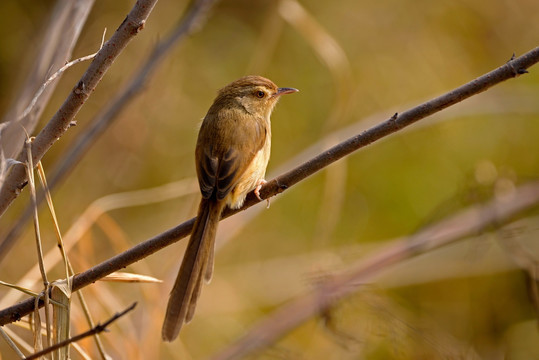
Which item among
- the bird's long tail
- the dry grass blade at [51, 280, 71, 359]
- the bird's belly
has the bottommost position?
the dry grass blade at [51, 280, 71, 359]

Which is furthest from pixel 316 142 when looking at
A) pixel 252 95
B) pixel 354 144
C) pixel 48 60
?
pixel 354 144

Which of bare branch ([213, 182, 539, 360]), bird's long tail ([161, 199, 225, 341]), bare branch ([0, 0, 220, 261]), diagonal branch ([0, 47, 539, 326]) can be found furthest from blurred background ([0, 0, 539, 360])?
diagonal branch ([0, 47, 539, 326])

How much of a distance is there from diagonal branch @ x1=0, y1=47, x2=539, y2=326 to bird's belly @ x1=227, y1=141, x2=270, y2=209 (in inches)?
37.4

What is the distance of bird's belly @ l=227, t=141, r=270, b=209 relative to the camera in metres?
3.44

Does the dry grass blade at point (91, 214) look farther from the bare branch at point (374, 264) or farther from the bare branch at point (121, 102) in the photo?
the bare branch at point (374, 264)

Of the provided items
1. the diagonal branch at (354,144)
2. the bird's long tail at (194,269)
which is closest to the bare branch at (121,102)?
the diagonal branch at (354,144)

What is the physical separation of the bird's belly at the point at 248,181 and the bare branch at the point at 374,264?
0.70 m

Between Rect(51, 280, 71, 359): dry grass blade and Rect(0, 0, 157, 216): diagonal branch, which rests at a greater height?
Rect(0, 0, 157, 216): diagonal branch

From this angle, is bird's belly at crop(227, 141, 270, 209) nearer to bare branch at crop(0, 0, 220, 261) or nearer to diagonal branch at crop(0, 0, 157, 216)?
bare branch at crop(0, 0, 220, 261)

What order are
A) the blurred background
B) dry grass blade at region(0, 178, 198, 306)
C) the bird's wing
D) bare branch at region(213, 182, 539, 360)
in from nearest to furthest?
dry grass blade at region(0, 178, 198, 306) → the bird's wing → bare branch at region(213, 182, 539, 360) → the blurred background

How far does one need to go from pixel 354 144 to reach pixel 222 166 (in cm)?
129

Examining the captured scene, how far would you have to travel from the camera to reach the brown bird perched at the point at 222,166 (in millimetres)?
2826

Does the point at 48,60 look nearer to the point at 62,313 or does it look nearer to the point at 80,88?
the point at 80,88

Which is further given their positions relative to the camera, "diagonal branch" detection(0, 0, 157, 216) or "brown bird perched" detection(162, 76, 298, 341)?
"brown bird perched" detection(162, 76, 298, 341)
